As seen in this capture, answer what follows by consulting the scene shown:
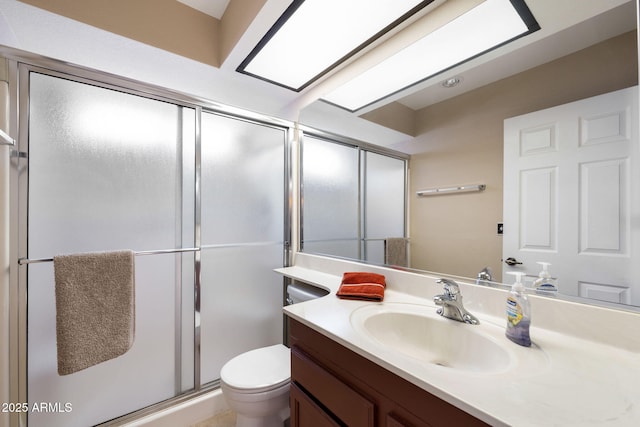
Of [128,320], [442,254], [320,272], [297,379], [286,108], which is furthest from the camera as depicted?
[286,108]

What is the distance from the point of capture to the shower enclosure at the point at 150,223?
1.23 m

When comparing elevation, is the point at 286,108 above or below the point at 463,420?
above

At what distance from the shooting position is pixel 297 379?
1.00 m

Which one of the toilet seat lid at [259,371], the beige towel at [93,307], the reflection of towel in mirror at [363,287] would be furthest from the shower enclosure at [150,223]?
the reflection of towel in mirror at [363,287]

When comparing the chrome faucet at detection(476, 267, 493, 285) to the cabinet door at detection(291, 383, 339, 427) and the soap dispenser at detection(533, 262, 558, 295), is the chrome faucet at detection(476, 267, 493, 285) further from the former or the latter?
the cabinet door at detection(291, 383, 339, 427)

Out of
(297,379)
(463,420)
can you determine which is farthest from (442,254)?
(297,379)

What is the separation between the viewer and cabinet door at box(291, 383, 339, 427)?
0.86m

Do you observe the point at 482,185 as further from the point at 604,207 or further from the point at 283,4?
the point at 283,4

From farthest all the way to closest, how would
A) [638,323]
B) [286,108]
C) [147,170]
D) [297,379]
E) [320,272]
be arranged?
[286,108], [320,272], [147,170], [297,379], [638,323]

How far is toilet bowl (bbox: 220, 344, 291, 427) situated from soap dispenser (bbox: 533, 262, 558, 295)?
120cm

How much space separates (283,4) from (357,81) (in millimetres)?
578

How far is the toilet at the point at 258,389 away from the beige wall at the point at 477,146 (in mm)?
945

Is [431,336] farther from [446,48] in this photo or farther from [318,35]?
[318,35]

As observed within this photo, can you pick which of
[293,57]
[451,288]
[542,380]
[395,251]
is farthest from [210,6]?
[542,380]
